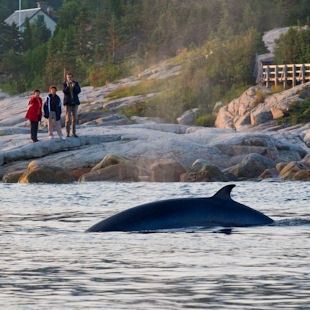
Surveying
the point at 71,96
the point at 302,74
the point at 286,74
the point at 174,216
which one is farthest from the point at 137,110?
the point at 174,216

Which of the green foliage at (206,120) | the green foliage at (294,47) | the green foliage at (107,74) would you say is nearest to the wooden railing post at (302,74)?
the green foliage at (294,47)

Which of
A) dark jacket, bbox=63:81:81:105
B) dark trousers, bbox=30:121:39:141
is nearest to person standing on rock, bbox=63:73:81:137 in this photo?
dark jacket, bbox=63:81:81:105

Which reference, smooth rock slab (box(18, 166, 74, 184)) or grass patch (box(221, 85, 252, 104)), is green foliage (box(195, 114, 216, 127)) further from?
smooth rock slab (box(18, 166, 74, 184))

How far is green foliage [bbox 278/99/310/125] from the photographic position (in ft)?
175

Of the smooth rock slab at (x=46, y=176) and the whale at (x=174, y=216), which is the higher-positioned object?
the whale at (x=174, y=216)

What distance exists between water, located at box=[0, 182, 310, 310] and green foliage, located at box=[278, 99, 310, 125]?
31.3 meters

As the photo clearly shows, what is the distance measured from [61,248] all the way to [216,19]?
73.4 meters

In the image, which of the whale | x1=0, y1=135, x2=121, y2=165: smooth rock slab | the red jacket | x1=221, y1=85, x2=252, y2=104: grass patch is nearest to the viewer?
the whale

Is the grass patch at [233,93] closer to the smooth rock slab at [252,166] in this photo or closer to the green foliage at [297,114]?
the green foliage at [297,114]

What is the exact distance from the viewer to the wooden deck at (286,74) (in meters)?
61.0

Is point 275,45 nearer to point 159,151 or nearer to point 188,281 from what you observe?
point 159,151

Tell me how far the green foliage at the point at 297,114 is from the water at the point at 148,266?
103 ft

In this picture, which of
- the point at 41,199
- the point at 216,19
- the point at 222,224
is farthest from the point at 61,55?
the point at 222,224

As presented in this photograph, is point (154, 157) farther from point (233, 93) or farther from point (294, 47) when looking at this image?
point (294, 47)
